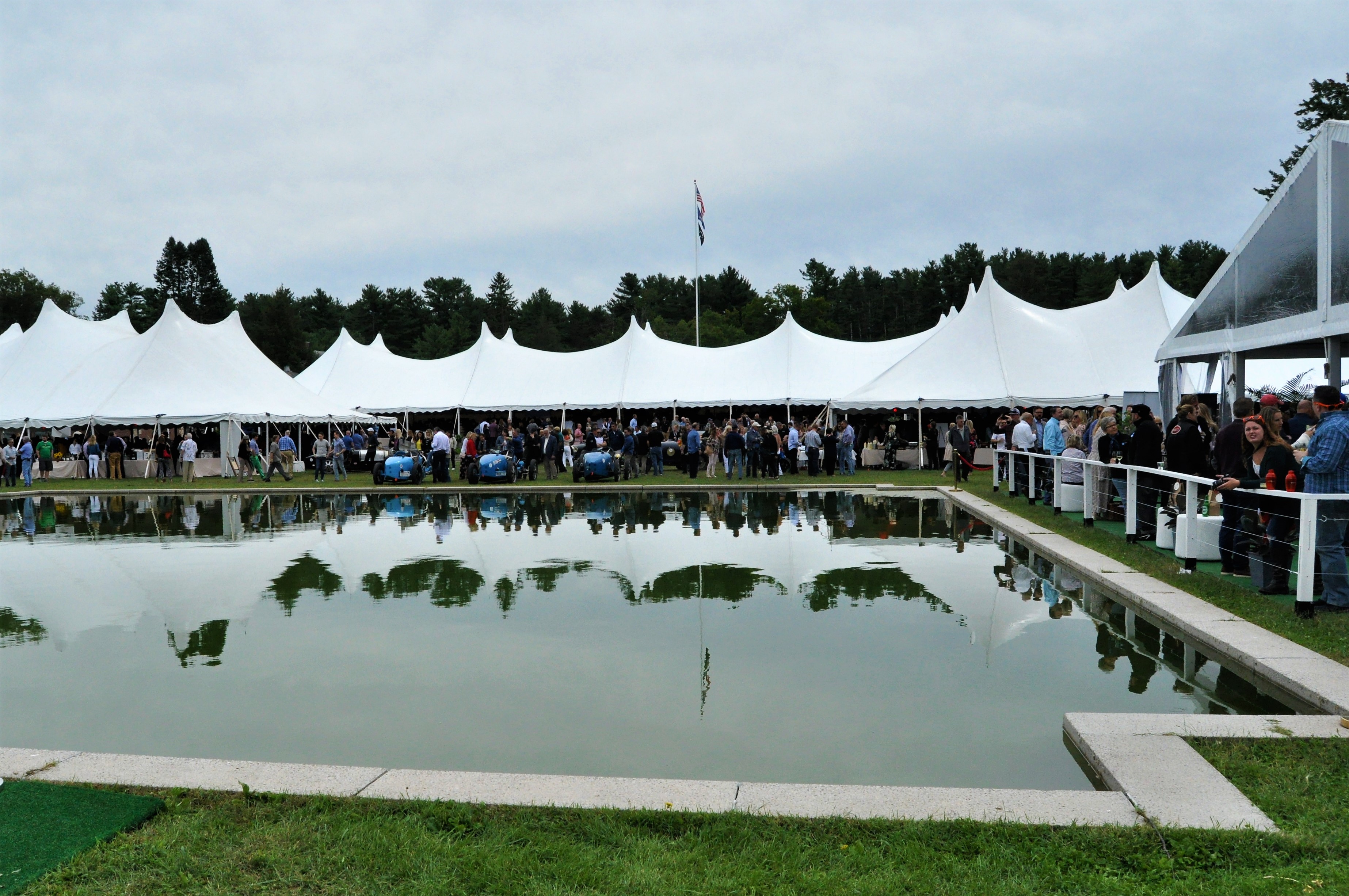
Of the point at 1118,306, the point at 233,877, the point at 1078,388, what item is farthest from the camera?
the point at 1118,306

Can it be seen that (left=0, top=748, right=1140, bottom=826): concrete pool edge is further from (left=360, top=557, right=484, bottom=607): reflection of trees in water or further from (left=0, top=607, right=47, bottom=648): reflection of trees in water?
(left=360, top=557, right=484, bottom=607): reflection of trees in water

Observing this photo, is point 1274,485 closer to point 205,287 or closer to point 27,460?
point 27,460

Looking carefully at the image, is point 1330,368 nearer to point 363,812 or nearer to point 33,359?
point 363,812

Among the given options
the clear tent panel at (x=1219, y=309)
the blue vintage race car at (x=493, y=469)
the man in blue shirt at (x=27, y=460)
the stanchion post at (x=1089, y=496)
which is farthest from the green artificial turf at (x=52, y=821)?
the man in blue shirt at (x=27, y=460)

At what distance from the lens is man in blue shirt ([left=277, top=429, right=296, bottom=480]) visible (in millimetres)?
26859

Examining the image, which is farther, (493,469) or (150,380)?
(150,380)

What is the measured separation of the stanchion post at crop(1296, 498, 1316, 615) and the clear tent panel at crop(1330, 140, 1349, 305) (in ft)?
18.3

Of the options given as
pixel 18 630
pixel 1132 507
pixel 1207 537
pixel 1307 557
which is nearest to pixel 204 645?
pixel 18 630

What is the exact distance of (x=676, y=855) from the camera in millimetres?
3467

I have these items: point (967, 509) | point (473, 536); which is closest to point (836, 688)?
point (473, 536)

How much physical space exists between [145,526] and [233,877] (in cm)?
1455

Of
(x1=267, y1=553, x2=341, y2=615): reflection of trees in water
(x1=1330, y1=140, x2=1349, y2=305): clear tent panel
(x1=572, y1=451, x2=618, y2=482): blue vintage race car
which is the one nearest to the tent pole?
(x1=572, y1=451, x2=618, y2=482): blue vintage race car

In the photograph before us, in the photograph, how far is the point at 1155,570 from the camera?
905 centimetres

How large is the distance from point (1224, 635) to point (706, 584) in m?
4.49
